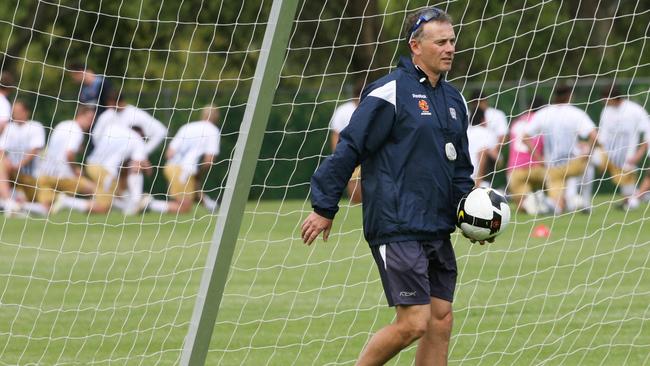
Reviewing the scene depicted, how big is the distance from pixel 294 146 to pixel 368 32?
2.54 m

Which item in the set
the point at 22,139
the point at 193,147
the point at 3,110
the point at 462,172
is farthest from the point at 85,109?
the point at 462,172

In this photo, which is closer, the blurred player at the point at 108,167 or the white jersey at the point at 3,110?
the white jersey at the point at 3,110

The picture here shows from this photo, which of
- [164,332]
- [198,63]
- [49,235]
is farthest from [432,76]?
[198,63]

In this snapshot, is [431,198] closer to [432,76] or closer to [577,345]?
[432,76]

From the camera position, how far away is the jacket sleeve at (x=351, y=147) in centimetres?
615

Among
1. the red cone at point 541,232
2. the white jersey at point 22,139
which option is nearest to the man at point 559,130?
the red cone at point 541,232

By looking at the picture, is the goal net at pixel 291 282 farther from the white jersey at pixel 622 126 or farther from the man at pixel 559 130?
the white jersey at pixel 622 126

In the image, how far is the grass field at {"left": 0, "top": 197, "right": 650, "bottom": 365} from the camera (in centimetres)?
844

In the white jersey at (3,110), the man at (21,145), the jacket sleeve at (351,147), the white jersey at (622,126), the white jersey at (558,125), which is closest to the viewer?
the jacket sleeve at (351,147)

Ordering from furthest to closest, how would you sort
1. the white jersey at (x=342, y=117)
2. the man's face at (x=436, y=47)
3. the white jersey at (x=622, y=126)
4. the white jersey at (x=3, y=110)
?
the white jersey at (x=342, y=117), the white jersey at (x=622, y=126), the white jersey at (x=3, y=110), the man's face at (x=436, y=47)

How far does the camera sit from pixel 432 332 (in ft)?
21.2

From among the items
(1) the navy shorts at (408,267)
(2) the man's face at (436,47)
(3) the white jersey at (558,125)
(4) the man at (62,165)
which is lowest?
(4) the man at (62,165)

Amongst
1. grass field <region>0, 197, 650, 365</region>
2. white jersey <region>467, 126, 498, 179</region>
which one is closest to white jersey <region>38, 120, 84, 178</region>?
grass field <region>0, 197, 650, 365</region>

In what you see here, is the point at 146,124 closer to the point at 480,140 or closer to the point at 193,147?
the point at 193,147
